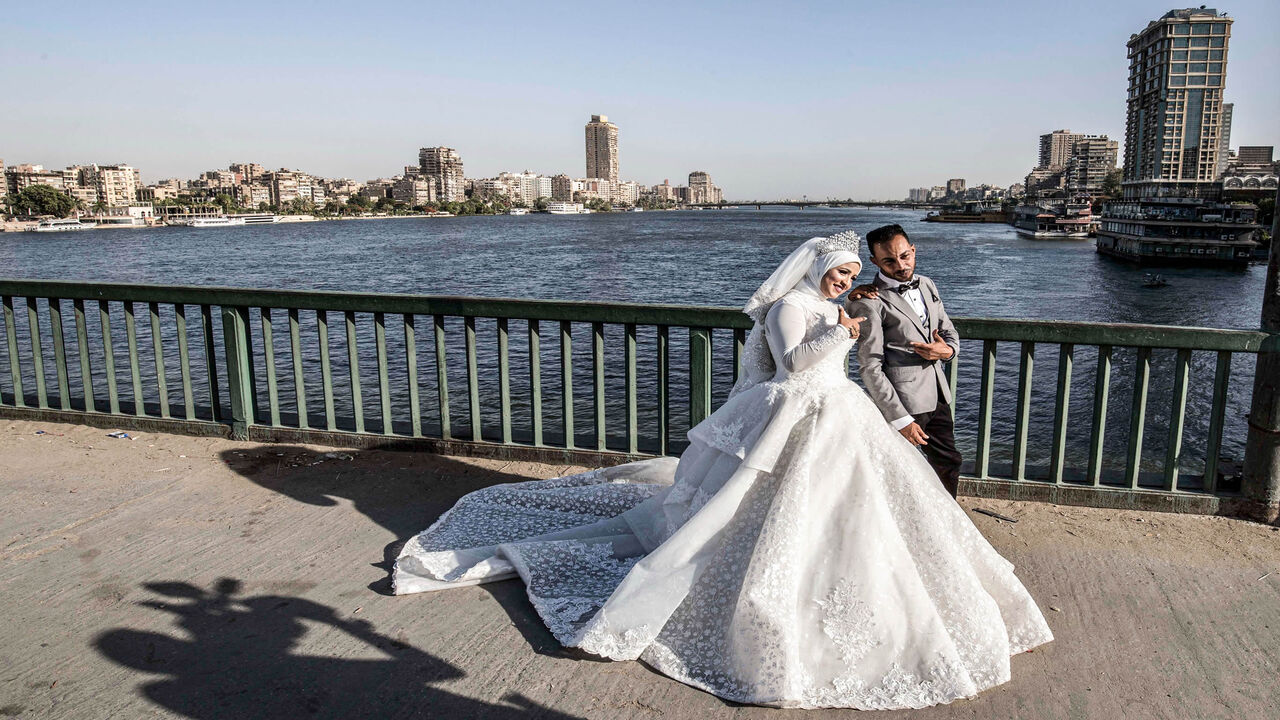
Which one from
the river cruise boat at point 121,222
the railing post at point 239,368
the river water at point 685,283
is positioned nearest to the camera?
the railing post at point 239,368

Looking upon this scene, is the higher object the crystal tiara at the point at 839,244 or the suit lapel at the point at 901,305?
the crystal tiara at the point at 839,244

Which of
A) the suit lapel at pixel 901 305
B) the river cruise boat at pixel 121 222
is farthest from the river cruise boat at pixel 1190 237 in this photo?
the river cruise boat at pixel 121 222

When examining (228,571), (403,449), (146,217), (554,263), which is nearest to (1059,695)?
(228,571)

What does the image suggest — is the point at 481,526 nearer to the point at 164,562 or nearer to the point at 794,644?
the point at 164,562

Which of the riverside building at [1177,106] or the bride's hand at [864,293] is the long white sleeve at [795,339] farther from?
the riverside building at [1177,106]

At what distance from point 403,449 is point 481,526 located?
1.66m

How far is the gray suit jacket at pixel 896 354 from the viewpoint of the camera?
3.85 metres

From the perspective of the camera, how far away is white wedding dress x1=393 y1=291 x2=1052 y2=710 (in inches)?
122

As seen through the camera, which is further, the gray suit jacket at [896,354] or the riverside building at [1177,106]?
the riverside building at [1177,106]

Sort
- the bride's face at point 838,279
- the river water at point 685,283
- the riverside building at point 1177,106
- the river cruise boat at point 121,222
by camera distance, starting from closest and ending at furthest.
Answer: the bride's face at point 838,279 → the river water at point 685,283 → the riverside building at point 1177,106 → the river cruise boat at point 121,222

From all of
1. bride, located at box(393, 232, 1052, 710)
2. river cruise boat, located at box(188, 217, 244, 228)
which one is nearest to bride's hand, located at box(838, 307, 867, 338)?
bride, located at box(393, 232, 1052, 710)

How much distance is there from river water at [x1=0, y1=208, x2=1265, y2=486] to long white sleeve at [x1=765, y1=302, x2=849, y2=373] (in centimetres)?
245

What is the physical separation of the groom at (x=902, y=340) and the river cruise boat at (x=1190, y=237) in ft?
272

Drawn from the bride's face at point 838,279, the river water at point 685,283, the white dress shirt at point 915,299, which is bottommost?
the river water at point 685,283
